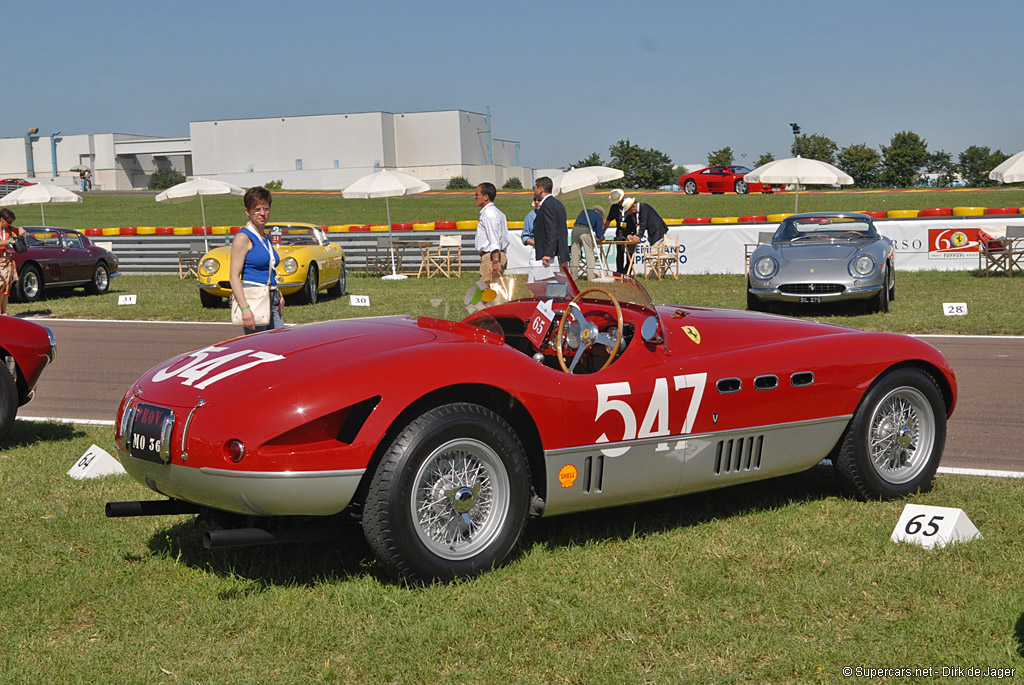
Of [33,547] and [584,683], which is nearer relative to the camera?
[584,683]

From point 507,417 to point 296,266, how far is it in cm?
1382

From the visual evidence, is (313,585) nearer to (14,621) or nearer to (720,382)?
(14,621)

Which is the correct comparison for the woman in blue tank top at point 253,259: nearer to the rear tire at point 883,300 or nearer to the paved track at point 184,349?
the paved track at point 184,349

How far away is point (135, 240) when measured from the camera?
27422 millimetres

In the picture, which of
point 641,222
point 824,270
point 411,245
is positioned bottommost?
point 824,270

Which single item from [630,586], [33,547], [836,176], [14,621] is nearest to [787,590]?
[630,586]

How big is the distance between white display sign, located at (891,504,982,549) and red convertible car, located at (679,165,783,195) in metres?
41.4

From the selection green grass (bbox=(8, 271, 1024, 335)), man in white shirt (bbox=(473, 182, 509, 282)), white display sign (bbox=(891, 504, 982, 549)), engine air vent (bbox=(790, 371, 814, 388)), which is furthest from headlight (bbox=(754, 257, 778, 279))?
white display sign (bbox=(891, 504, 982, 549))

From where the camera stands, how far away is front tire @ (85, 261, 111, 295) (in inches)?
805

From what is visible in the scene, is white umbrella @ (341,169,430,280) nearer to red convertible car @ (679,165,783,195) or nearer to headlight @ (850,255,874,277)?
headlight @ (850,255,874,277)

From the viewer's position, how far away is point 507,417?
172 inches

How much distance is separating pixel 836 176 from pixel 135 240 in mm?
17669

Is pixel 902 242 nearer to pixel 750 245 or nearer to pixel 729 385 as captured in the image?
pixel 750 245

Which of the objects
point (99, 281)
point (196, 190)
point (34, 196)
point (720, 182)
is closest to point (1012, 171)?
point (196, 190)
